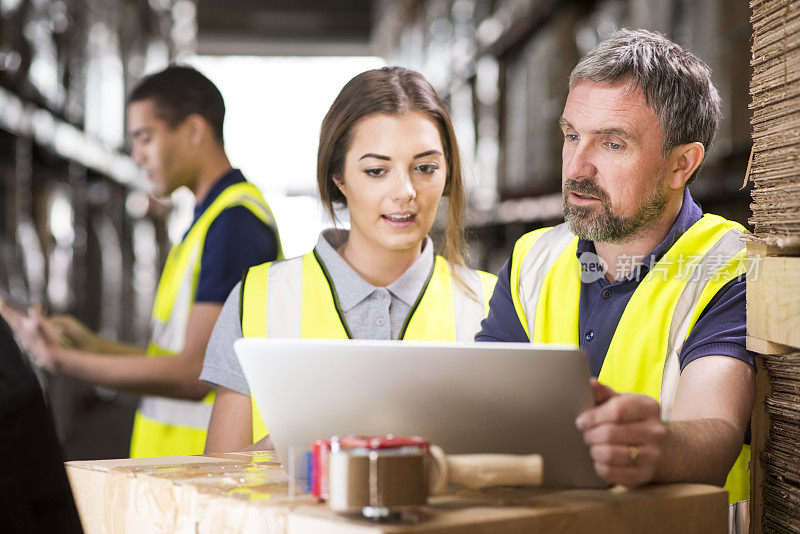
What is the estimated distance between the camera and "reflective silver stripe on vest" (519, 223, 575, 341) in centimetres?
224

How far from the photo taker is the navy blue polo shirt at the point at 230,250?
10.6 feet

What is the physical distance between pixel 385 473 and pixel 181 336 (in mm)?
2415

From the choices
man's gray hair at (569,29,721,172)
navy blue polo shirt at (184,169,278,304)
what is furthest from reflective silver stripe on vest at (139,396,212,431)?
man's gray hair at (569,29,721,172)

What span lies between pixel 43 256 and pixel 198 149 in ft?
13.5

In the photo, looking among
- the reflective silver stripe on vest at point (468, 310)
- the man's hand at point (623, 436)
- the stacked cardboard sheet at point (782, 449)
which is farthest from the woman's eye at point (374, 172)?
the man's hand at point (623, 436)

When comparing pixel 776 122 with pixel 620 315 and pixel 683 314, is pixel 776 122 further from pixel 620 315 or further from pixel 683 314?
pixel 620 315

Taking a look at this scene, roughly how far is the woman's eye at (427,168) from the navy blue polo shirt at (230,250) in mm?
942

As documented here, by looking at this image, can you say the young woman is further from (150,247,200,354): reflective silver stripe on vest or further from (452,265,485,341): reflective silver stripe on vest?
(150,247,200,354): reflective silver stripe on vest

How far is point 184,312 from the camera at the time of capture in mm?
3488

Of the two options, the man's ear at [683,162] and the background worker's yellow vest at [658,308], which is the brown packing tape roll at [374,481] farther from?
the man's ear at [683,162]

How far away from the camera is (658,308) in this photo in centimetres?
203

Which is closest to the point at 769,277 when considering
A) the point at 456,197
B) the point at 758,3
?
the point at 758,3

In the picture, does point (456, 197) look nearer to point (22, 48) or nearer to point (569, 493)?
point (569, 493)

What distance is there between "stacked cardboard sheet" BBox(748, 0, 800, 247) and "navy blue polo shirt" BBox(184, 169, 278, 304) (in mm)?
1851
